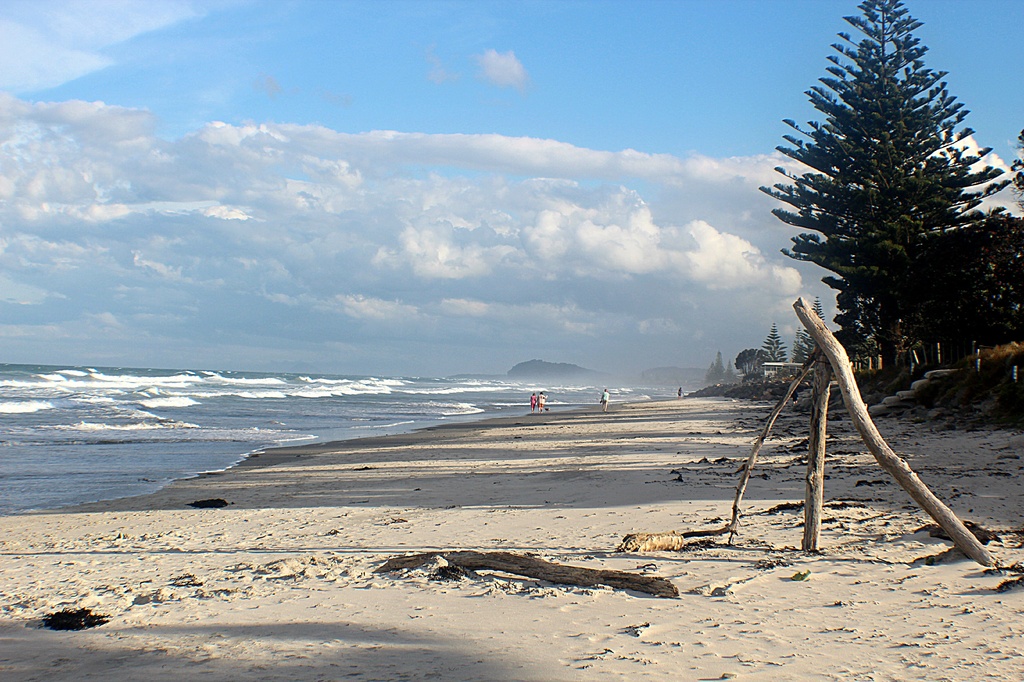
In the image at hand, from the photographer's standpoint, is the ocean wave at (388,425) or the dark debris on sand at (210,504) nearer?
the dark debris on sand at (210,504)

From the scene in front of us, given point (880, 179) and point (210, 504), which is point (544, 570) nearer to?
point (210, 504)

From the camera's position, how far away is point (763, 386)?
48.3 m

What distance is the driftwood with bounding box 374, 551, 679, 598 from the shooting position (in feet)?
15.2

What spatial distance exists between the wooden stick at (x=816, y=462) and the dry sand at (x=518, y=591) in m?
0.17

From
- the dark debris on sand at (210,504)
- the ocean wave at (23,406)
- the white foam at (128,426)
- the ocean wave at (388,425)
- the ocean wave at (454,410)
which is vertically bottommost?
the ocean wave at (388,425)

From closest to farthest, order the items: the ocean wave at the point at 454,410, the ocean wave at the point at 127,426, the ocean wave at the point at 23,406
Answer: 1. the ocean wave at the point at 127,426
2. the ocean wave at the point at 23,406
3. the ocean wave at the point at 454,410

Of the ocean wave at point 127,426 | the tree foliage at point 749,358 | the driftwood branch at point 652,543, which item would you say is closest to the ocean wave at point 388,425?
the ocean wave at point 127,426

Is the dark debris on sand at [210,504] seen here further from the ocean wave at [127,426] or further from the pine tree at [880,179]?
the pine tree at [880,179]

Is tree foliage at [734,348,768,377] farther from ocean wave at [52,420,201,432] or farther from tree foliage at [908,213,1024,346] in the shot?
ocean wave at [52,420,201,432]

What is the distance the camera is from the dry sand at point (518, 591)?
362cm

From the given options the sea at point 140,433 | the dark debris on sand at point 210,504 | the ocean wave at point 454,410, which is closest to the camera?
the dark debris on sand at point 210,504

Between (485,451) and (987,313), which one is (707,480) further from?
(987,313)

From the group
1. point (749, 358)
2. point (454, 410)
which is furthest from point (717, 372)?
point (454, 410)

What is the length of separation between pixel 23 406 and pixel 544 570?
99.1ft
